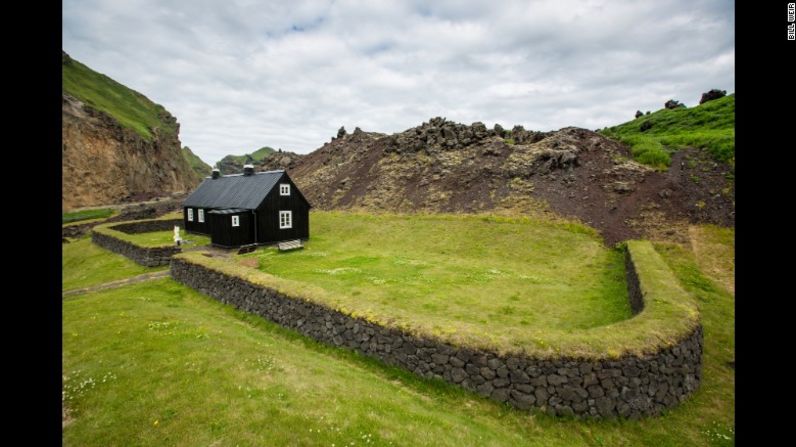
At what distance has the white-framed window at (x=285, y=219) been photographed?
1452 inches

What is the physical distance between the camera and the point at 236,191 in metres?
39.8

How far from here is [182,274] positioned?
24500 mm

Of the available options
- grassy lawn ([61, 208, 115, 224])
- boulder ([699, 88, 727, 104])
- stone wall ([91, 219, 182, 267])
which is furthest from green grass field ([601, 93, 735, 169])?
grassy lawn ([61, 208, 115, 224])

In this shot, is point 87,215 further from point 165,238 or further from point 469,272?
point 469,272

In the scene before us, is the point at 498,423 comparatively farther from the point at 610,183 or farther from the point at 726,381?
the point at 610,183

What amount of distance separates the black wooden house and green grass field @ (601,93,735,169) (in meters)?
37.5

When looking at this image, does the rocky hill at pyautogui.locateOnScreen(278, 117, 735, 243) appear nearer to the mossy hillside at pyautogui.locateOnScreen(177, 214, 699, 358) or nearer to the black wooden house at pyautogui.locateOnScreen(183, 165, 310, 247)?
the mossy hillside at pyautogui.locateOnScreen(177, 214, 699, 358)

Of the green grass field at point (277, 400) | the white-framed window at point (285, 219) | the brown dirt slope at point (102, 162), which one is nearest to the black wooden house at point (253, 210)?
the white-framed window at point (285, 219)

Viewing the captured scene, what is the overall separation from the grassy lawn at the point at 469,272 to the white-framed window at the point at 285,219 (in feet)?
9.42

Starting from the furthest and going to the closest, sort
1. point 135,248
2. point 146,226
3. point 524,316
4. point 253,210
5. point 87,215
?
point 87,215
point 146,226
point 253,210
point 135,248
point 524,316

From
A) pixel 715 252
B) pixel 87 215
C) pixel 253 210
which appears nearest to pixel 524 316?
pixel 715 252

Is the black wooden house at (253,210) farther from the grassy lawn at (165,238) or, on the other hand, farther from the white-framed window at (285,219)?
the grassy lawn at (165,238)

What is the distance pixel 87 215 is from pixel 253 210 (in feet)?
133
